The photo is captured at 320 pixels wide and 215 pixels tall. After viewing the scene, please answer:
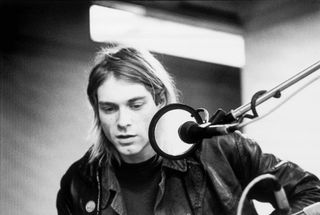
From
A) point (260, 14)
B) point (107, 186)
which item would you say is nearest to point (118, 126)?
point (107, 186)

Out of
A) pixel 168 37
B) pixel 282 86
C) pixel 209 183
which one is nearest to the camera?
pixel 282 86

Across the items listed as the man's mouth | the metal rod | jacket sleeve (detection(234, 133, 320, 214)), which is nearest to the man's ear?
the man's mouth

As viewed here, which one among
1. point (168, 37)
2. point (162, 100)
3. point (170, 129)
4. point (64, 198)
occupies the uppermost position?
point (168, 37)

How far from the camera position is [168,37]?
4.10 feet

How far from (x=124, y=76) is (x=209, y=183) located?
338 mm

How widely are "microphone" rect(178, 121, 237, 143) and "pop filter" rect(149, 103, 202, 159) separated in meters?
0.08

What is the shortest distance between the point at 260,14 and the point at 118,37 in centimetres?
38

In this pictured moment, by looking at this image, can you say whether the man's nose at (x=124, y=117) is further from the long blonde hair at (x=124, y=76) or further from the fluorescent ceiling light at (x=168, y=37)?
the fluorescent ceiling light at (x=168, y=37)

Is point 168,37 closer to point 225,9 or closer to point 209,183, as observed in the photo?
point 225,9

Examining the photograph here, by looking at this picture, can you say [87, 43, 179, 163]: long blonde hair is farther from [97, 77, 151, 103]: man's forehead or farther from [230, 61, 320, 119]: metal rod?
[230, 61, 320, 119]: metal rod

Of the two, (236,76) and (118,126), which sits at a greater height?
(236,76)

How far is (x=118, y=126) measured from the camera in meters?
1.14

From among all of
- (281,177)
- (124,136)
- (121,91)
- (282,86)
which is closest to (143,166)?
(124,136)

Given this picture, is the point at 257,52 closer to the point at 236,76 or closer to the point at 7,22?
the point at 236,76
